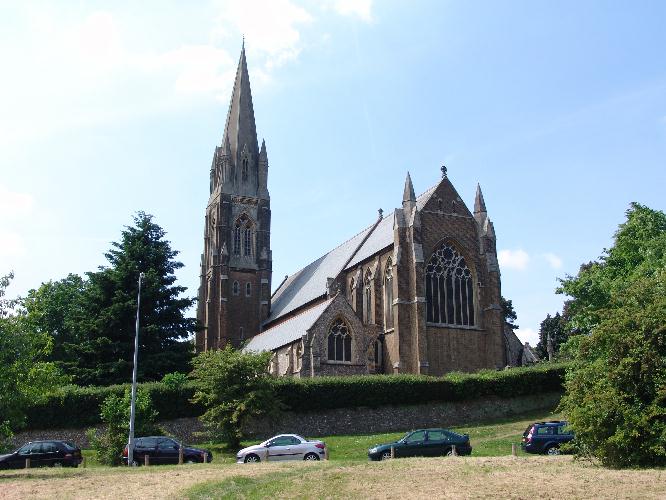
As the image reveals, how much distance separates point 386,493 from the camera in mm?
20188

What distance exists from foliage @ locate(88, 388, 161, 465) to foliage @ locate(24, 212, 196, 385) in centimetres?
1310

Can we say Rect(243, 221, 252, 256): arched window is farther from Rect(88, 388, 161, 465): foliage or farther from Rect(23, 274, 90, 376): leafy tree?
Rect(88, 388, 161, 465): foliage

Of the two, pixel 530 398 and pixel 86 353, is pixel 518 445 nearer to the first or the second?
pixel 530 398

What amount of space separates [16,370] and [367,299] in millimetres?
34920

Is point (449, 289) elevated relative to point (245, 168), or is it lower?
lower

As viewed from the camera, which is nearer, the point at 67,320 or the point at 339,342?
the point at 339,342

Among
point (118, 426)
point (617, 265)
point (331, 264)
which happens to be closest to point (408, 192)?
point (331, 264)

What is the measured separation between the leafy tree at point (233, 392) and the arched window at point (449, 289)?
18686 mm

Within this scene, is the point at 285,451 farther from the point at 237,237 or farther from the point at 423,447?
the point at 237,237

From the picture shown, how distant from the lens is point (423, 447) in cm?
2892

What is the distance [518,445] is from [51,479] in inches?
773

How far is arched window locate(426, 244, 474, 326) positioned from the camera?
55312 millimetres

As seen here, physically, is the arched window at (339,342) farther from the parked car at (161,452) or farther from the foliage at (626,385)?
the foliage at (626,385)

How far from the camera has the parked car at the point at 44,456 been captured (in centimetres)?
3175
